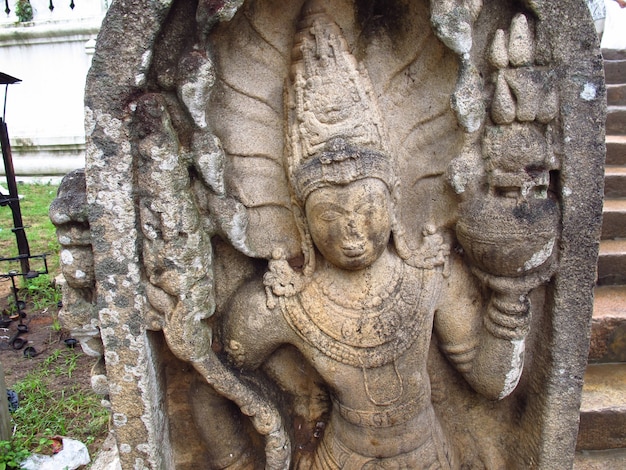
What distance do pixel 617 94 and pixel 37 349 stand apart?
5.15 m

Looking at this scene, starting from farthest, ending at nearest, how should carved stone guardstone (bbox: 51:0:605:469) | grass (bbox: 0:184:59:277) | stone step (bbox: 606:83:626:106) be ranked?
grass (bbox: 0:184:59:277)
stone step (bbox: 606:83:626:106)
carved stone guardstone (bbox: 51:0:605:469)

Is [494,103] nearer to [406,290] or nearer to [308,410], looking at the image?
[406,290]

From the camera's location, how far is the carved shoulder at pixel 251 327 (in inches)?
77.4

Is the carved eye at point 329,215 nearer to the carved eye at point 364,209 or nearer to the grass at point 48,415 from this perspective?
the carved eye at point 364,209

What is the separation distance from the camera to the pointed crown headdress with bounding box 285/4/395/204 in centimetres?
179

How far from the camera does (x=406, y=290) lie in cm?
193

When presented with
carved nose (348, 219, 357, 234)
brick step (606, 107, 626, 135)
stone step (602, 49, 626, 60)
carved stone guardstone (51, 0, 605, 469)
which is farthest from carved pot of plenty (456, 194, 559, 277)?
stone step (602, 49, 626, 60)

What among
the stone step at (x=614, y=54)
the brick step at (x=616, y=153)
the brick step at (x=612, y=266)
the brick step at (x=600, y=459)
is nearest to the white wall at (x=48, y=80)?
the stone step at (x=614, y=54)

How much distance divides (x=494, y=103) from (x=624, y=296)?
220 cm

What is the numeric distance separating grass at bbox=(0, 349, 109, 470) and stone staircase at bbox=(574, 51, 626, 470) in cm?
278

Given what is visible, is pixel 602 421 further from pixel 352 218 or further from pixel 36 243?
pixel 36 243

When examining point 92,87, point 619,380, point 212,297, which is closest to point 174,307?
point 212,297

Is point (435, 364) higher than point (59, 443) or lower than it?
higher

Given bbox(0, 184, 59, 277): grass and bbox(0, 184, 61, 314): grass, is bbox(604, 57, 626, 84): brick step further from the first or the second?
bbox(0, 184, 59, 277): grass
